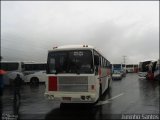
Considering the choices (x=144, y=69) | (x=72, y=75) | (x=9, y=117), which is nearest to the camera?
(x=9, y=117)

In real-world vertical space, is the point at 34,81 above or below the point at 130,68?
below

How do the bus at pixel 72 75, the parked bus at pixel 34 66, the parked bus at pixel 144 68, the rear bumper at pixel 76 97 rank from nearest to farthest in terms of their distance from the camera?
the rear bumper at pixel 76 97, the bus at pixel 72 75, the parked bus at pixel 34 66, the parked bus at pixel 144 68

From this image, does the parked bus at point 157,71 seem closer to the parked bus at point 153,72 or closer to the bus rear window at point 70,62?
the parked bus at point 153,72

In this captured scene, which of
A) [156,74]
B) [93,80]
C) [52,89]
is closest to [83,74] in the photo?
[93,80]

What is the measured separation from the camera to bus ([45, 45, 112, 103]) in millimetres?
13953

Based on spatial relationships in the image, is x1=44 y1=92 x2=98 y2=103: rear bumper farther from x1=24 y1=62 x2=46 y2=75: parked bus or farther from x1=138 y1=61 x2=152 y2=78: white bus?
x1=138 y1=61 x2=152 y2=78: white bus

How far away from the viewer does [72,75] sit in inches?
552

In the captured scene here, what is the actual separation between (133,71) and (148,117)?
3269 inches

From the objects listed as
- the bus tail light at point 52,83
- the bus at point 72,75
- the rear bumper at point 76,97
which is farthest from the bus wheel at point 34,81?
the rear bumper at point 76,97

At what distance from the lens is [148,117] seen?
11.8 metres

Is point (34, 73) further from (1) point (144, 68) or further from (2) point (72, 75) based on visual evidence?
(2) point (72, 75)

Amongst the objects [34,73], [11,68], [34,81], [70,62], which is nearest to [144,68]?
[34,73]

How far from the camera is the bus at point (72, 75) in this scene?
45.8 ft

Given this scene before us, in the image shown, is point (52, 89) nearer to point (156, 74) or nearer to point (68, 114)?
point (68, 114)
